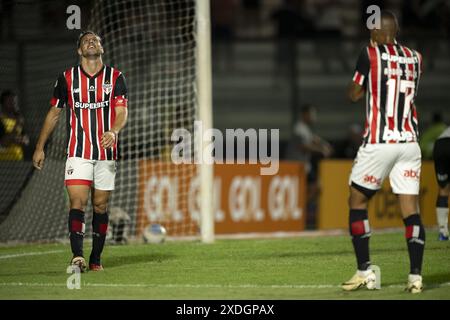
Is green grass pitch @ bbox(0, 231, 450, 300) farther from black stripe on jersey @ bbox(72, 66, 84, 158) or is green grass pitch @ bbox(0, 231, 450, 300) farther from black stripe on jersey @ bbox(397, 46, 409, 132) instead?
black stripe on jersey @ bbox(397, 46, 409, 132)

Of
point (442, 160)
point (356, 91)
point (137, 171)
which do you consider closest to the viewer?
point (356, 91)

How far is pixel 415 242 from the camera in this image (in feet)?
27.2

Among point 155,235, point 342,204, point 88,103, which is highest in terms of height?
point 88,103

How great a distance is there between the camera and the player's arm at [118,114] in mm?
9445

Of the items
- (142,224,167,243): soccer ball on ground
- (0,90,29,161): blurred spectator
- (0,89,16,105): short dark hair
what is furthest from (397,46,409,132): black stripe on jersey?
(0,89,16,105): short dark hair

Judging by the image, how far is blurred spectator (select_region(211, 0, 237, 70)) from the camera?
66.4ft

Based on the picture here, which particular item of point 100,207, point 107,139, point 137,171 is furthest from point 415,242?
point 137,171

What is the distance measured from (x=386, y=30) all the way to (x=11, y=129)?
23.0 feet

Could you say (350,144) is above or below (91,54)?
below

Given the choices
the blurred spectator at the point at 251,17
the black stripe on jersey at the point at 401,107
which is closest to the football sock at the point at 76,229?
the black stripe on jersey at the point at 401,107

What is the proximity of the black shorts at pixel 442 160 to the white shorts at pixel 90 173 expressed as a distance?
4.67m

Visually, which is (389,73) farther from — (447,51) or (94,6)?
(447,51)

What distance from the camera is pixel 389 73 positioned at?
8.36 meters

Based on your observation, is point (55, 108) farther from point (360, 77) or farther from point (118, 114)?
point (360, 77)
